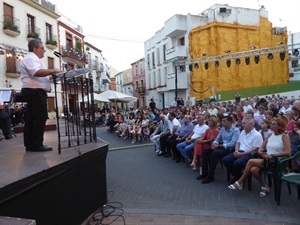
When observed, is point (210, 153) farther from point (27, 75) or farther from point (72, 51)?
point (72, 51)

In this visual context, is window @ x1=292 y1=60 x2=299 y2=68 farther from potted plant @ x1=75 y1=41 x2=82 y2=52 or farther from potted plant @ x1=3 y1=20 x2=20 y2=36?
potted plant @ x1=3 y1=20 x2=20 y2=36

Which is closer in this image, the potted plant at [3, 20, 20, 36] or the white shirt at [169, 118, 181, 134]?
the white shirt at [169, 118, 181, 134]

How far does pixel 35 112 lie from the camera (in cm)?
409

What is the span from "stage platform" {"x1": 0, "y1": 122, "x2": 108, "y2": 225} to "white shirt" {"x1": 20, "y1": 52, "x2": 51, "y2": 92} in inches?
38.3

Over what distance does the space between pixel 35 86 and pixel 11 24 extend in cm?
1904

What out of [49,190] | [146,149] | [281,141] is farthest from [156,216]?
[146,149]

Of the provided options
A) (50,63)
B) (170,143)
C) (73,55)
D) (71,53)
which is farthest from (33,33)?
(170,143)

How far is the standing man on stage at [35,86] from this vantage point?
153 inches

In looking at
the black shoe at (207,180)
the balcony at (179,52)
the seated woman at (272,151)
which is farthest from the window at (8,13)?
the seated woman at (272,151)

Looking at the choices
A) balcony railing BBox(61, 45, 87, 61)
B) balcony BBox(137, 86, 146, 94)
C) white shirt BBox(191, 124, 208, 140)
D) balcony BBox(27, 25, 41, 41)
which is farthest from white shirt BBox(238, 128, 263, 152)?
balcony BBox(137, 86, 146, 94)

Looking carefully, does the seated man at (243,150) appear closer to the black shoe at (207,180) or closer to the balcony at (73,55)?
the black shoe at (207,180)

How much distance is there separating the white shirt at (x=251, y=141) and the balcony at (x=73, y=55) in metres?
23.5

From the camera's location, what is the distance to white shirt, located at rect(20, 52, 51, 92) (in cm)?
388

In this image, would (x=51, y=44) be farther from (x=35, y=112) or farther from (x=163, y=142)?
(x=35, y=112)
